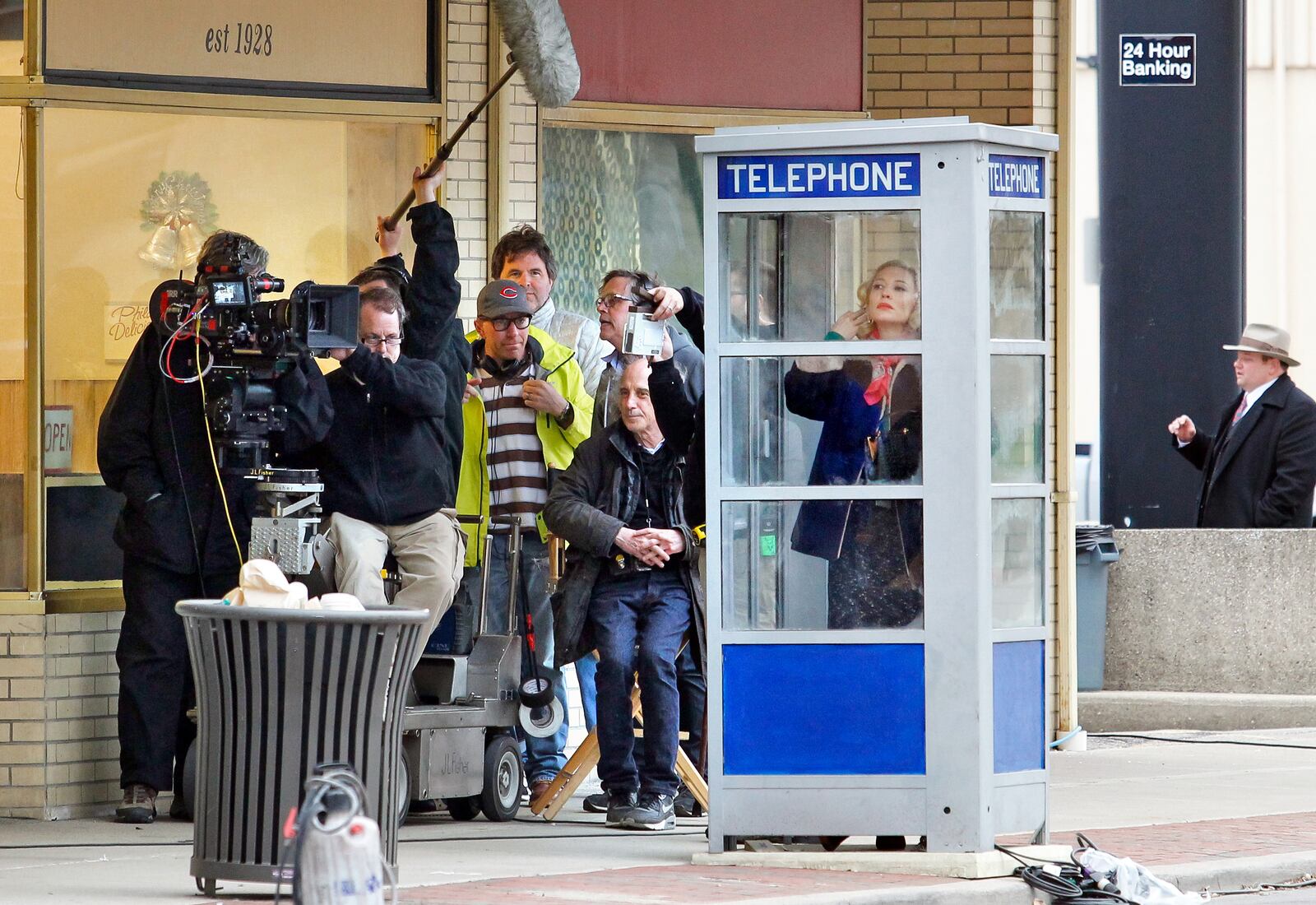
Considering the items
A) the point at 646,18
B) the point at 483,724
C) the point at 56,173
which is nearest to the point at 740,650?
the point at 483,724

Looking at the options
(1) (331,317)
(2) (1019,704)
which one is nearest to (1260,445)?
(2) (1019,704)

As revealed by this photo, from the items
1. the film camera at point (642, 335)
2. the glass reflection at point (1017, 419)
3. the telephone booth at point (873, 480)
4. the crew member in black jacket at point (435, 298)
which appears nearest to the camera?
the telephone booth at point (873, 480)

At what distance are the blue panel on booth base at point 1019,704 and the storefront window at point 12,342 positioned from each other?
4.23m

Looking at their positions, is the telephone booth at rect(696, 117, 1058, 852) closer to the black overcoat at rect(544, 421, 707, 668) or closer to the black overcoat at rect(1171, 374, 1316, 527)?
the black overcoat at rect(544, 421, 707, 668)

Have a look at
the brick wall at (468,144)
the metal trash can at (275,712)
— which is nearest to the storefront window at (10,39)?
the brick wall at (468,144)

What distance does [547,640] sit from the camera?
1009 cm

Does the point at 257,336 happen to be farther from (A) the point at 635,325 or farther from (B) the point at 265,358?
(A) the point at 635,325

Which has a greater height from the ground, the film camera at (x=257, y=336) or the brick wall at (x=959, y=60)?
the brick wall at (x=959, y=60)

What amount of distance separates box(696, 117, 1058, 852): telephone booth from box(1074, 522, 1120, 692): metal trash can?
509 cm

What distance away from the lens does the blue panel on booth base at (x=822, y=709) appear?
7.86 metres

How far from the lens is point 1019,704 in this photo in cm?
807

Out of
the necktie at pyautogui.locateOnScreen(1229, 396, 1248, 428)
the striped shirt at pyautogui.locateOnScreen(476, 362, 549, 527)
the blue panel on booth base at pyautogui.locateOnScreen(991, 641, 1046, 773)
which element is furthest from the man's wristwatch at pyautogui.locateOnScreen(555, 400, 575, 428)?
the necktie at pyautogui.locateOnScreen(1229, 396, 1248, 428)

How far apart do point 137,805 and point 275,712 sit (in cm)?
261

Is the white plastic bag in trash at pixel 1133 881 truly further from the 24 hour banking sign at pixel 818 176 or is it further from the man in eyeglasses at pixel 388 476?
the man in eyeglasses at pixel 388 476
